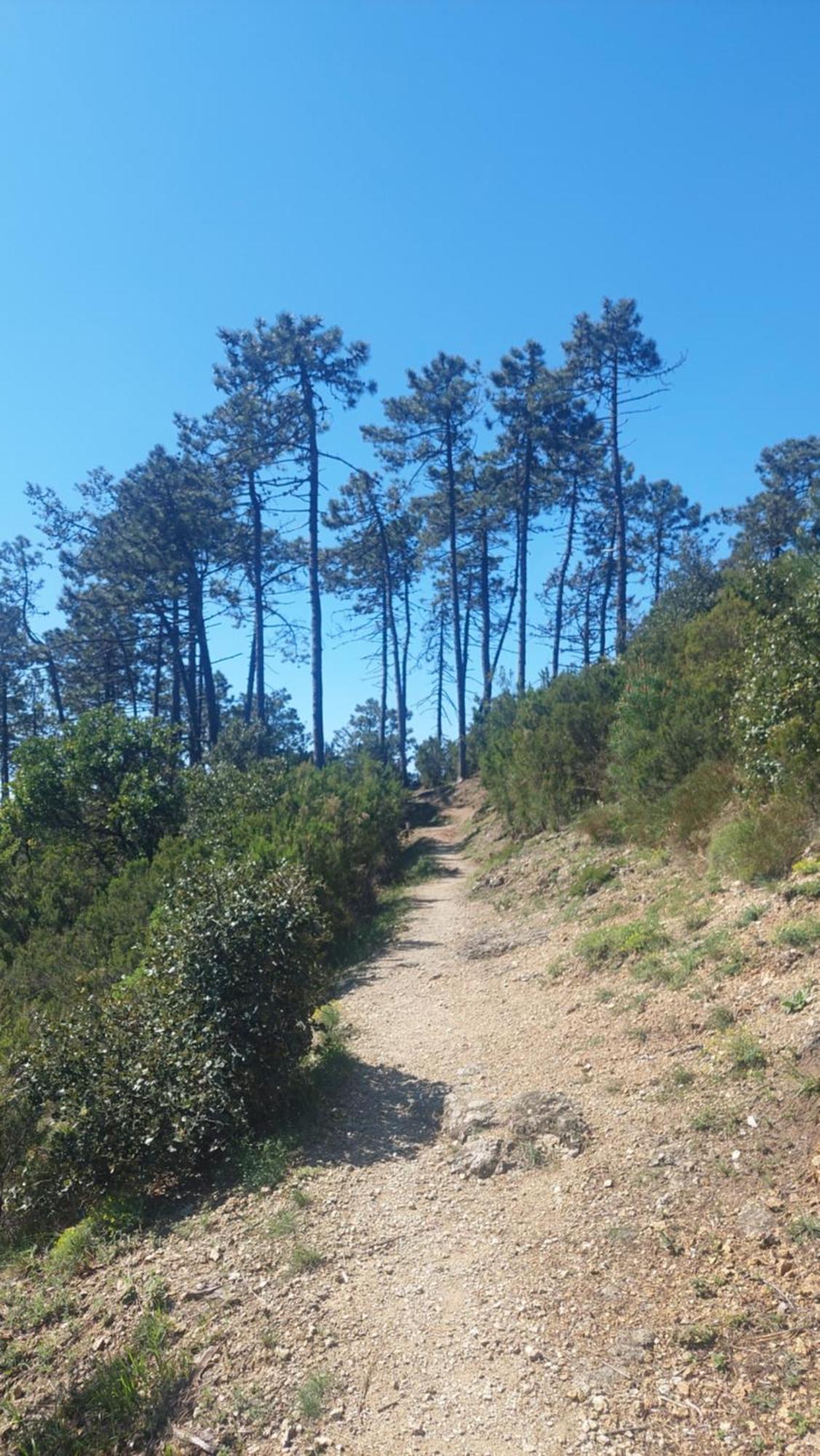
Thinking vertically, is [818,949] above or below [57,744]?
below

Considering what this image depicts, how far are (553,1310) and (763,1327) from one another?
0.87m

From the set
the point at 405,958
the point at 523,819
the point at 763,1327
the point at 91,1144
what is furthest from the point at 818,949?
the point at 523,819

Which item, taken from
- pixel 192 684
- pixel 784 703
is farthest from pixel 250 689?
pixel 784 703

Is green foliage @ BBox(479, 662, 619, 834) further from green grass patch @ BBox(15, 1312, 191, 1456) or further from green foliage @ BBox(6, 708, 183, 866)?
green grass patch @ BBox(15, 1312, 191, 1456)

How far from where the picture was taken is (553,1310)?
12.0 ft

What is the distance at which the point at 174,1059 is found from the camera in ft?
18.5

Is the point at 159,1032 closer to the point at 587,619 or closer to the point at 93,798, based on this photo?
the point at 93,798

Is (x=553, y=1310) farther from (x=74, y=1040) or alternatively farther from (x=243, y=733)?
(x=243, y=733)

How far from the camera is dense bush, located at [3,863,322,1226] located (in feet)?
17.7

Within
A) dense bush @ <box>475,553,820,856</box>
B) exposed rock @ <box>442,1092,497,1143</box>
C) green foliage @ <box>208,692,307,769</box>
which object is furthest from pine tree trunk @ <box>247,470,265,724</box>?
exposed rock @ <box>442,1092,497,1143</box>

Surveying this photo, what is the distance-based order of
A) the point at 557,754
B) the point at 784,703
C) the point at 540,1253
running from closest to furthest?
the point at 540,1253 → the point at 784,703 → the point at 557,754

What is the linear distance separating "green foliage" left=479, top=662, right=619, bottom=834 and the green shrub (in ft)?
17.9

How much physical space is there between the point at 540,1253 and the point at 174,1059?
2.70m

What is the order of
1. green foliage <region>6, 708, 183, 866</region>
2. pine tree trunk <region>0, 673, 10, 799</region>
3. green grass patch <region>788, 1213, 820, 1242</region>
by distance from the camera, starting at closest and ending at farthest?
green grass patch <region>788, 1213, 820, 1242</region> → green foliage <region>6, 708, 183, 866</region> → pine tree trunk <region>0, 673, 10, 799</region>
